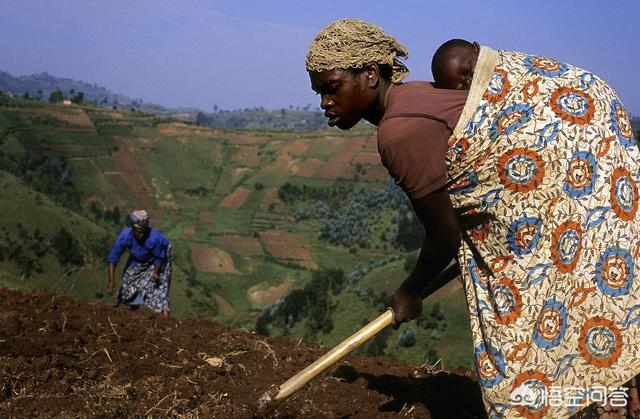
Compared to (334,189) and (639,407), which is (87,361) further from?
(334,189)

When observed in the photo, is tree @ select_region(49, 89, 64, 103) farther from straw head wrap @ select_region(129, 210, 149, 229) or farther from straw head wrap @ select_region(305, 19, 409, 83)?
straw head wrap @ select_region(305, 19, 409, 83)

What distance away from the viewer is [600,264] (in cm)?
189

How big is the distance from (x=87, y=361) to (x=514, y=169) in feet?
9.33

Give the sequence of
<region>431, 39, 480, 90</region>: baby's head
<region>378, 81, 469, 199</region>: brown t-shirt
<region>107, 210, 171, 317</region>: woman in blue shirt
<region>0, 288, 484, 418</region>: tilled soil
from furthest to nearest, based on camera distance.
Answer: <region>107, 210, 171, 317</region>: woman in blue shirt < <region>0, 288, 484, 418</region>: tilled soil < <region>431, 39, 480, 90</region>: baby's head < <region>378, 81, 469, 199</region>: brown t-shirt

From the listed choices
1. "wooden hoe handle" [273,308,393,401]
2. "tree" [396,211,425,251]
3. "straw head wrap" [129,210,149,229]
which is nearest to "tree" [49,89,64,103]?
"tree" [396,211,425,251]

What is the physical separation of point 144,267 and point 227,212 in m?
51.5

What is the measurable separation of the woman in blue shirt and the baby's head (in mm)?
5244

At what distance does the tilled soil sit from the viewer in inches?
128

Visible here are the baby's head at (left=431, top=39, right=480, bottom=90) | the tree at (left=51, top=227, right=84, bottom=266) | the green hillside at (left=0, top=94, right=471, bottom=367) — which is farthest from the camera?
the tree at (left=51, top=227, right=84, bottom=266)

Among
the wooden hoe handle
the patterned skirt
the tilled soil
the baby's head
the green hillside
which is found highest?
the baby's head

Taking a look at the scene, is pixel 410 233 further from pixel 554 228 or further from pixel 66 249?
pixel 554 228

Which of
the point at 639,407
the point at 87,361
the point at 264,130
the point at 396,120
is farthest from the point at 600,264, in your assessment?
the point at 264,130

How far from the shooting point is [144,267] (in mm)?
7430

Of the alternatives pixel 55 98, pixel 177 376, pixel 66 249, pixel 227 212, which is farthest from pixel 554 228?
pixel 55 98
